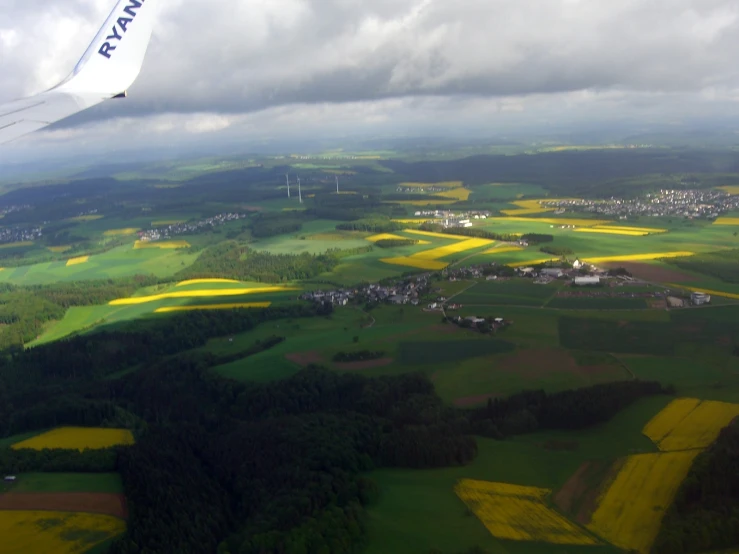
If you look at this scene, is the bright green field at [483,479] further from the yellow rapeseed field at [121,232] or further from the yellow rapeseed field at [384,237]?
the yellow rapeseed field at [121,232]

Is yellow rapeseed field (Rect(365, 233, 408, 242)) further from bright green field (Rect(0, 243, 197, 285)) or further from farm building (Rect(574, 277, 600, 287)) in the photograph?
farm building (Rect(574, 277, 600, 287))

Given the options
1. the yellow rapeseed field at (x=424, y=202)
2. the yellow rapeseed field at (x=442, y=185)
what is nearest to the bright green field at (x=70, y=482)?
the yellow rapeseed field at (x=424, y=202)

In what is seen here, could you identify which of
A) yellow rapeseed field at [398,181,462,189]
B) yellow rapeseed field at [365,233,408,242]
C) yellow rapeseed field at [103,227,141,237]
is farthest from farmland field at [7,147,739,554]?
yellow rapeseed field at [398,181,462,189]

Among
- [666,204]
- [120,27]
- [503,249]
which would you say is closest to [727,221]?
[666,204]

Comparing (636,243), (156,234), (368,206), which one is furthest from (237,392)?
(368,206)

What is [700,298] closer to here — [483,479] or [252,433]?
[483,479]

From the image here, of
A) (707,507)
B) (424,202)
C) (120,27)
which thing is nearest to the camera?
(120,27)

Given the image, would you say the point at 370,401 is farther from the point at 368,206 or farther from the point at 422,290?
the point at 368,206
